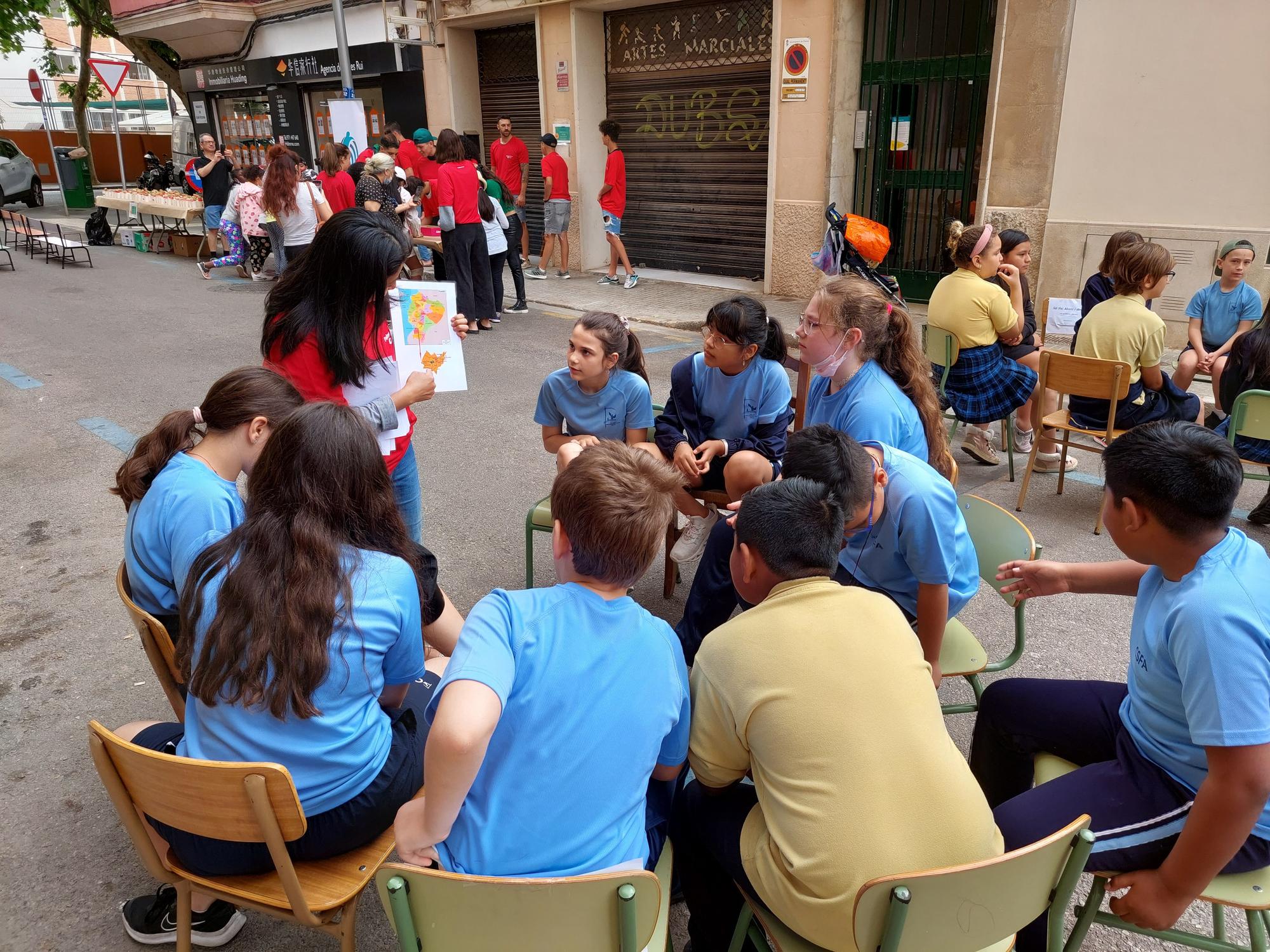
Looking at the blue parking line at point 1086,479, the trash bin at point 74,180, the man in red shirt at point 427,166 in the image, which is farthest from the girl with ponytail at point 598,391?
the trash bin at point 74,180

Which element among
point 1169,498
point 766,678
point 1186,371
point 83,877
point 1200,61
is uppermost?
point 1200,61

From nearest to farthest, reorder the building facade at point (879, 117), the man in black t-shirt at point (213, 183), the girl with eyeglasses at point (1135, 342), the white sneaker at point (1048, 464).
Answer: the girl with eyeglasses at point (1135, 342) < the white sneaker at point (1048, 464) < the building facade at point (879, 117) < the man in black t-shirt at point (213, 183)

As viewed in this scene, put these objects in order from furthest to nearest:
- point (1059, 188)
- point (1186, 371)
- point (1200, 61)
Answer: point (1059, 188), point (1200, 61), point (1186, 371)

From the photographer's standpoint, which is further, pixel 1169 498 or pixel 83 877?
pixel 83 877

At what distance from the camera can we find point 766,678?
1.57 m

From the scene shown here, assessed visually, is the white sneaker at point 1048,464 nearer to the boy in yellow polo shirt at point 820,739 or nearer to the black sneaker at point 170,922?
the boy in yellow polo shirt at point 820,739

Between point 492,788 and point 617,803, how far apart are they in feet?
0.75

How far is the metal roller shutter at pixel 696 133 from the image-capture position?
10.8 meters

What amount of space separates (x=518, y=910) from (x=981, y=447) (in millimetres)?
4908

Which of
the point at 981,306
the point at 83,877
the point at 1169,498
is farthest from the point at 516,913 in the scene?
the point at 981,306

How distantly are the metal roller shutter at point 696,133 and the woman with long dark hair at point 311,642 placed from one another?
9753 mm

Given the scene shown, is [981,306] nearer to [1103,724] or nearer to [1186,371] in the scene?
[1186,371]

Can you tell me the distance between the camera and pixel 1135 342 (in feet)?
A: 15.0

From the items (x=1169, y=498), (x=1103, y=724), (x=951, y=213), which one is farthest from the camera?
(x=951, y=213)
